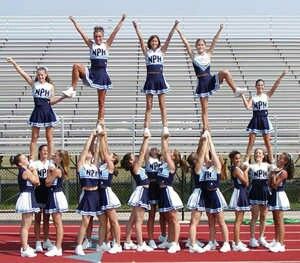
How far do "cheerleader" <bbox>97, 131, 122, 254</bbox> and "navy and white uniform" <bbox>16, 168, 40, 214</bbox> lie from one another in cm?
92

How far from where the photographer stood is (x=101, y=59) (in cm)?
1050

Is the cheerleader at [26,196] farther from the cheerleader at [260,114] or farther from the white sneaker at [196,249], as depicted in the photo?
the cheerleader at [260,114]

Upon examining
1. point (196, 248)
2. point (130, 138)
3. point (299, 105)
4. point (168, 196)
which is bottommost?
point (196, 248)

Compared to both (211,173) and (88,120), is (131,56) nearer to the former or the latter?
(88,120)

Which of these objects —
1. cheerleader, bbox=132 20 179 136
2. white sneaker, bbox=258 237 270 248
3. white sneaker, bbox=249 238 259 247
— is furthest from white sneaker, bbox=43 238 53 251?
white sneaker, bbox=258 237 270 248

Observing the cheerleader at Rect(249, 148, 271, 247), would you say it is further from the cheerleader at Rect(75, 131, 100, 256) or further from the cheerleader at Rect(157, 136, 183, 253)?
the cheerleader at Rect(75, 131, 100, 256)

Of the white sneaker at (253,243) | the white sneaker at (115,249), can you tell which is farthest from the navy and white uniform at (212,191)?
the white sneaker at (115,249)

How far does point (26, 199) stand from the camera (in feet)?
32.1

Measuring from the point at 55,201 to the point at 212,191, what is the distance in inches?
88.2

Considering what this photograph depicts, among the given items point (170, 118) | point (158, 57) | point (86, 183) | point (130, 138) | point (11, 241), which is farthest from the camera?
point (170, 118)

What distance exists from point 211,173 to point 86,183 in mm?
1782

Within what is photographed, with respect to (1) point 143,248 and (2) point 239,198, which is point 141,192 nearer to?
(1) point 143,248

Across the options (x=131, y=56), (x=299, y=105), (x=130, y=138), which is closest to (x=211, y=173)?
(x=130, y=138)

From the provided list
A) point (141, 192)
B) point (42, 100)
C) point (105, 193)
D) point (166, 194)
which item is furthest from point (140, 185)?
point (42, 100)
